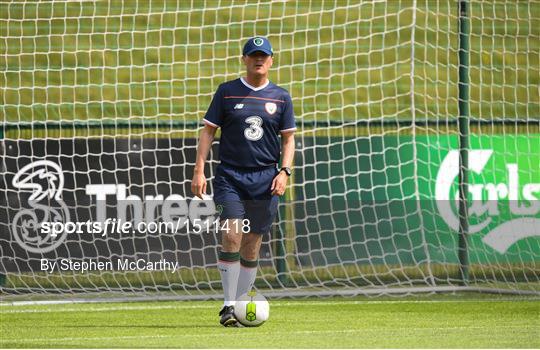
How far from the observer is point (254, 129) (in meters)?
8.99

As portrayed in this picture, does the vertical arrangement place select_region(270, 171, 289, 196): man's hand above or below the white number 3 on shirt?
below

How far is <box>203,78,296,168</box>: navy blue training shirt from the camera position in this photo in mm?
8961

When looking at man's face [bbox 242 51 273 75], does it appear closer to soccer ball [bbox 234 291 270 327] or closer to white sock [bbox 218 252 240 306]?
white sock [bbox 218 252 240 306]

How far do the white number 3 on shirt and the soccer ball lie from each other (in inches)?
44.4

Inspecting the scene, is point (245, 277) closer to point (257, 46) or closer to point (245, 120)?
point (245, 120)

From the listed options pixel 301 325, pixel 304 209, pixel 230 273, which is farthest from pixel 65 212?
pixel 301 325

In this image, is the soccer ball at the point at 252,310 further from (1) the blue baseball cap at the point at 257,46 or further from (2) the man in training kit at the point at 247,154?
(1) the blue baseball cap at the point at 257,46

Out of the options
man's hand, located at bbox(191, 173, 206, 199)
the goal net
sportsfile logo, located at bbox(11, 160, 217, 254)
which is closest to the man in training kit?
man's hand, located at bbox(191, 173, 206, 199)

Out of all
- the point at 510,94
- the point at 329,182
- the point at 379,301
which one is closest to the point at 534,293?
the point at 379,301

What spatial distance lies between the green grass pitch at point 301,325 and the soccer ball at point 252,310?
0.08m

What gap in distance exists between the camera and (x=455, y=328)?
28.5 feet

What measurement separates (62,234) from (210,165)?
1.48m

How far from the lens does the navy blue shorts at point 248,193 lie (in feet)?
29.1

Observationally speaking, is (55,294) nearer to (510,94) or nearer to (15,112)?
(15,112)
